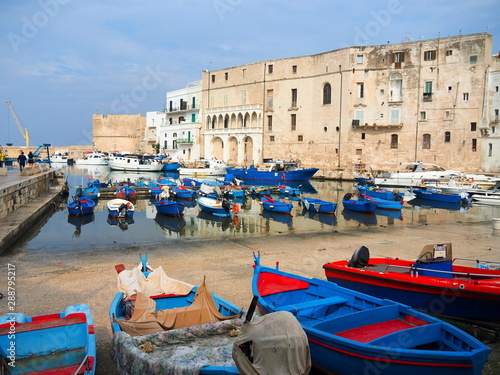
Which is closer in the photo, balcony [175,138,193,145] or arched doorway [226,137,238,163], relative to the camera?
arched doorway [226,137,238,163]

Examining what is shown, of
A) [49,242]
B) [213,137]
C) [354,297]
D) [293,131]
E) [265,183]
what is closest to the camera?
[354,297]

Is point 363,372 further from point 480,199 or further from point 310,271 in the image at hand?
point 480,199

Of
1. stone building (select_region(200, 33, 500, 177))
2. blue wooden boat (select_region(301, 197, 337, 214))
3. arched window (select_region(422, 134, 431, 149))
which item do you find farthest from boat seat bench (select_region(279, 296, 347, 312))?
A: arched window (select_region(422, 134, 431, 149))

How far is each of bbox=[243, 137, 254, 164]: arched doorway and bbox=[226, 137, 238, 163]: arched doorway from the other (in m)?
1.41

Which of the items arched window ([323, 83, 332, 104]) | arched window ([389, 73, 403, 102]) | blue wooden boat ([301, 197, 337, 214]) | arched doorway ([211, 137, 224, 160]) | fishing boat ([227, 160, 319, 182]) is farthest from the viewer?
arched doorway ([211, 137, 224, 160])

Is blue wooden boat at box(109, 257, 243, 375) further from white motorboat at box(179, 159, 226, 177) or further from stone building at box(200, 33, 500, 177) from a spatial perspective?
white motorboat at box(179, 159, 226, 177)

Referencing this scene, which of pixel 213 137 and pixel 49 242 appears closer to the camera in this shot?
pixel 49 242

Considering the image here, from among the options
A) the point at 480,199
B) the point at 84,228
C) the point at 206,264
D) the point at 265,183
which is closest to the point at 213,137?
the point at 265,183

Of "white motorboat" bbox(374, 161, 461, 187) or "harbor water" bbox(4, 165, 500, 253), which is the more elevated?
"white motorboat" bbox(374, 161, 461, 187)

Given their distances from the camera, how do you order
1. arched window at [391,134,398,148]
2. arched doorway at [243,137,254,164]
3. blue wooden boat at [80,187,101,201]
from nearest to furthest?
blue wooden boat at [80,187,101,201]
arched window at [391,134,398,148]
arched doorway at [243,137,254,164]

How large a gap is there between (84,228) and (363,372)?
1415 centimetres

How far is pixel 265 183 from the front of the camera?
118ft

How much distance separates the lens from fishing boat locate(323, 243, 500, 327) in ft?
17.2

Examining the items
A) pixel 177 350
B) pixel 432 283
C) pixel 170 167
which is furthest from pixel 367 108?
pixel 177 350
